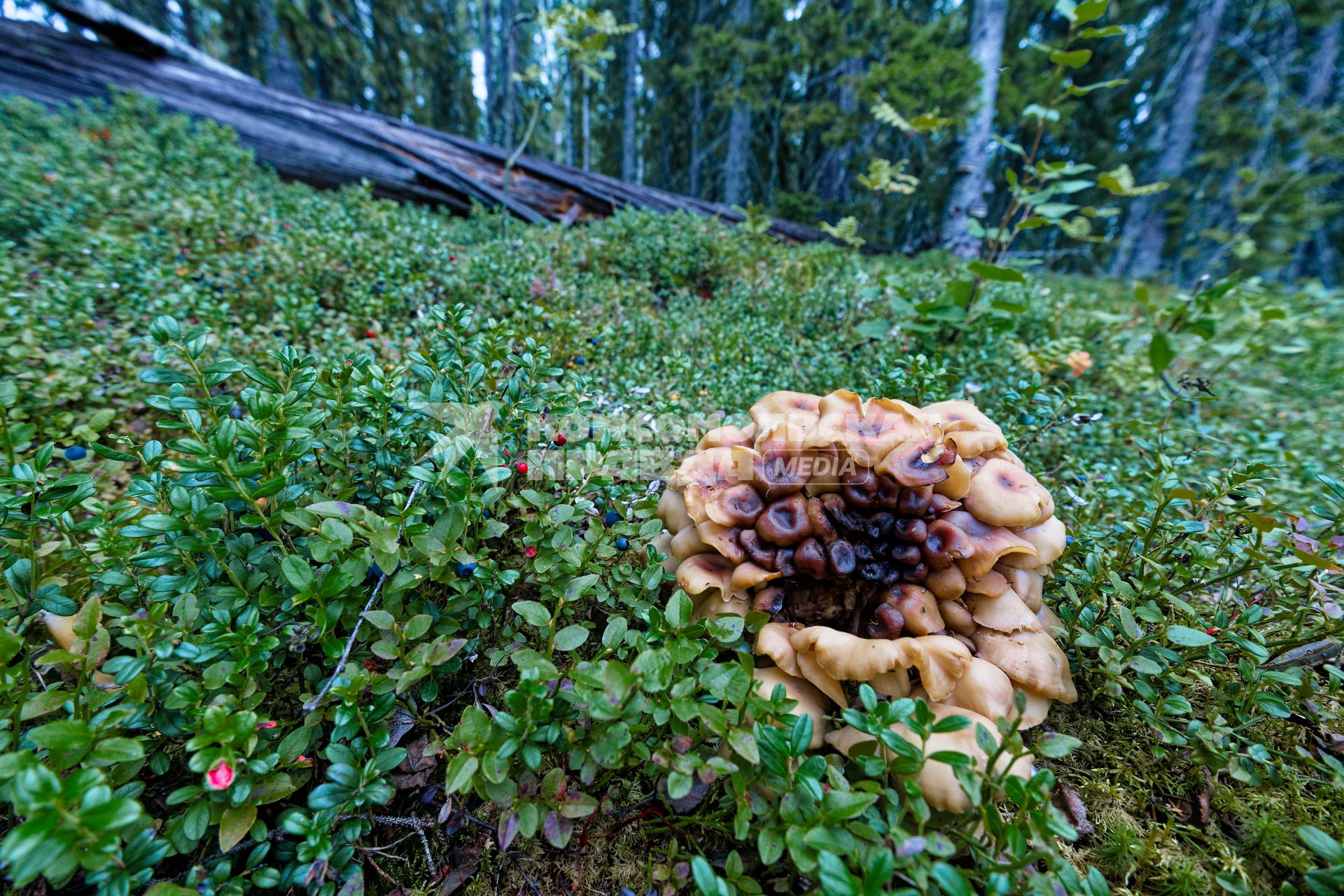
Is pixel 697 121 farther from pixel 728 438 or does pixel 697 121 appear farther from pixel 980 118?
pixel 728 438

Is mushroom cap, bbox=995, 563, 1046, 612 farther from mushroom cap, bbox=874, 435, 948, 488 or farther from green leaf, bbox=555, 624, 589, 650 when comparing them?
green leaf, bbox=555, 624, 589, 650

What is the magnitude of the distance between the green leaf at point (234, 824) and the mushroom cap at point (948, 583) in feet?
6.10

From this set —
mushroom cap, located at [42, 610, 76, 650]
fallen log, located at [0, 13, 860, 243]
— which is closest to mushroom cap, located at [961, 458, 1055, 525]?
mushroom cap, located at [42, 610, 76, 650]

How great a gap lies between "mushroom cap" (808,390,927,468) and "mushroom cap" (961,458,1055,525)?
252mm

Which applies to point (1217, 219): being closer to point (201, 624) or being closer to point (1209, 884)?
point (1209, 884)

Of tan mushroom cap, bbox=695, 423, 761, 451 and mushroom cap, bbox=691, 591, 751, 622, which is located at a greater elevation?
tan mushroom cap, bbox=695, 423, 761, 451

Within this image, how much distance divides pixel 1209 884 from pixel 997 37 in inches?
375

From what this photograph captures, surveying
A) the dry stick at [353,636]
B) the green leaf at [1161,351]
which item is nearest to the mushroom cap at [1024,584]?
the green leaf at [1161,351]

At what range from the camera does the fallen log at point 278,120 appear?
743 cm

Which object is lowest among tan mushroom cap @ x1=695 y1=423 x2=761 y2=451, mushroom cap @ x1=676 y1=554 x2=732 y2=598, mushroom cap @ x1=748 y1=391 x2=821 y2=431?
mushroom cap @ x1=676 y1=554 x2=732 y2=598

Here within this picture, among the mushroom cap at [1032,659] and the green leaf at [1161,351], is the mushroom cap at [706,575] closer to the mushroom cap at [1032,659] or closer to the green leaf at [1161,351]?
the mushroom cap at [1032,659]

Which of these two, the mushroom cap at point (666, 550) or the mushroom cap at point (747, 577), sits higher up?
the mushroom cap at point (747, 577)

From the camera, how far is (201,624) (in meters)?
1.45

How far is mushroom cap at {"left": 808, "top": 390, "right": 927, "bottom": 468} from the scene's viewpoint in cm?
164
